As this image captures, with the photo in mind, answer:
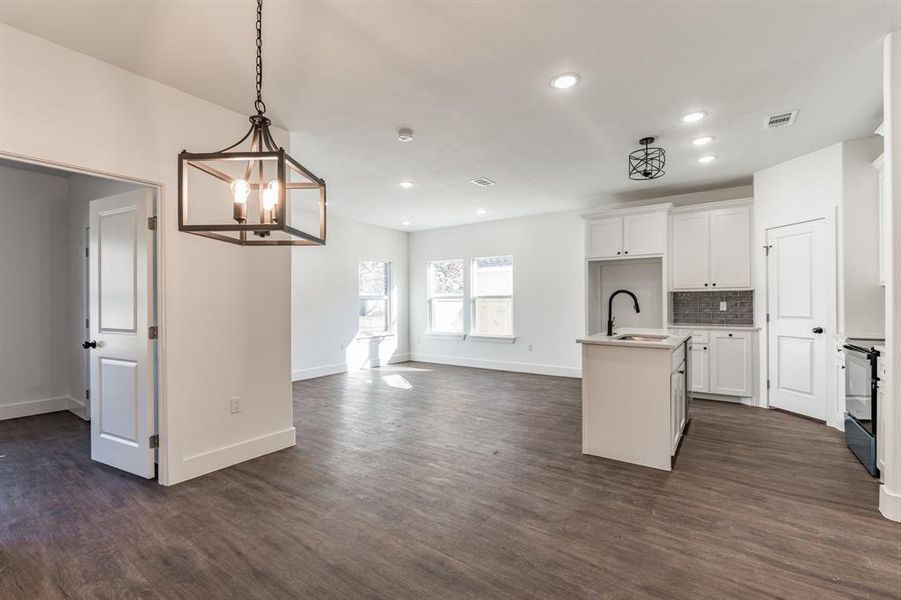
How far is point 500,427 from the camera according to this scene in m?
4.21

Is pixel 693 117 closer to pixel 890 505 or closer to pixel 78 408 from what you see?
pixel 890 505

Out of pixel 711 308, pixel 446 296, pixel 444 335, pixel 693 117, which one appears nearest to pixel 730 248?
pixel 711 308

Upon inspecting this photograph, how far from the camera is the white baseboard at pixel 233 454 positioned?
300 cm

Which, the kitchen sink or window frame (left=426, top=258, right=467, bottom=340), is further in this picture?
window frame (left=426, top=258, right=467, bottom=340)

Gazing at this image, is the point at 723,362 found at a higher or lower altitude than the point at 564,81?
lower

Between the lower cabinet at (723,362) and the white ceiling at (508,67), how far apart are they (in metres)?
2.15

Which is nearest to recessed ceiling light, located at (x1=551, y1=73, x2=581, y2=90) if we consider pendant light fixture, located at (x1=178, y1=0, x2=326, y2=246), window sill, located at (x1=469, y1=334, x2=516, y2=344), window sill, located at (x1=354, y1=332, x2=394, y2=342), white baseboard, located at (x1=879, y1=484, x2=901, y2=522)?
pendant light fixture, located at (x1=178, y1=0, x2=326, y2=246)

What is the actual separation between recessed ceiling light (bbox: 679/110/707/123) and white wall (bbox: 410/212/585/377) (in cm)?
336

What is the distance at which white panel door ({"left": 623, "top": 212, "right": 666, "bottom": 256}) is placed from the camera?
5.63 m

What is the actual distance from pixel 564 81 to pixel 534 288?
4778mm

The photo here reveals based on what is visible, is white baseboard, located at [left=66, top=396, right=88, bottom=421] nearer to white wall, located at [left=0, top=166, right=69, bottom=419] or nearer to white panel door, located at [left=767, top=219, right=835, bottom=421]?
white wall, located at [left=0, top=166, right=69, bottom=419]

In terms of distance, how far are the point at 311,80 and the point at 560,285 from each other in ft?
17.3

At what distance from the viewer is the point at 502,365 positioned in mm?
7715

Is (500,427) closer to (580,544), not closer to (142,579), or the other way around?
(580,544)
